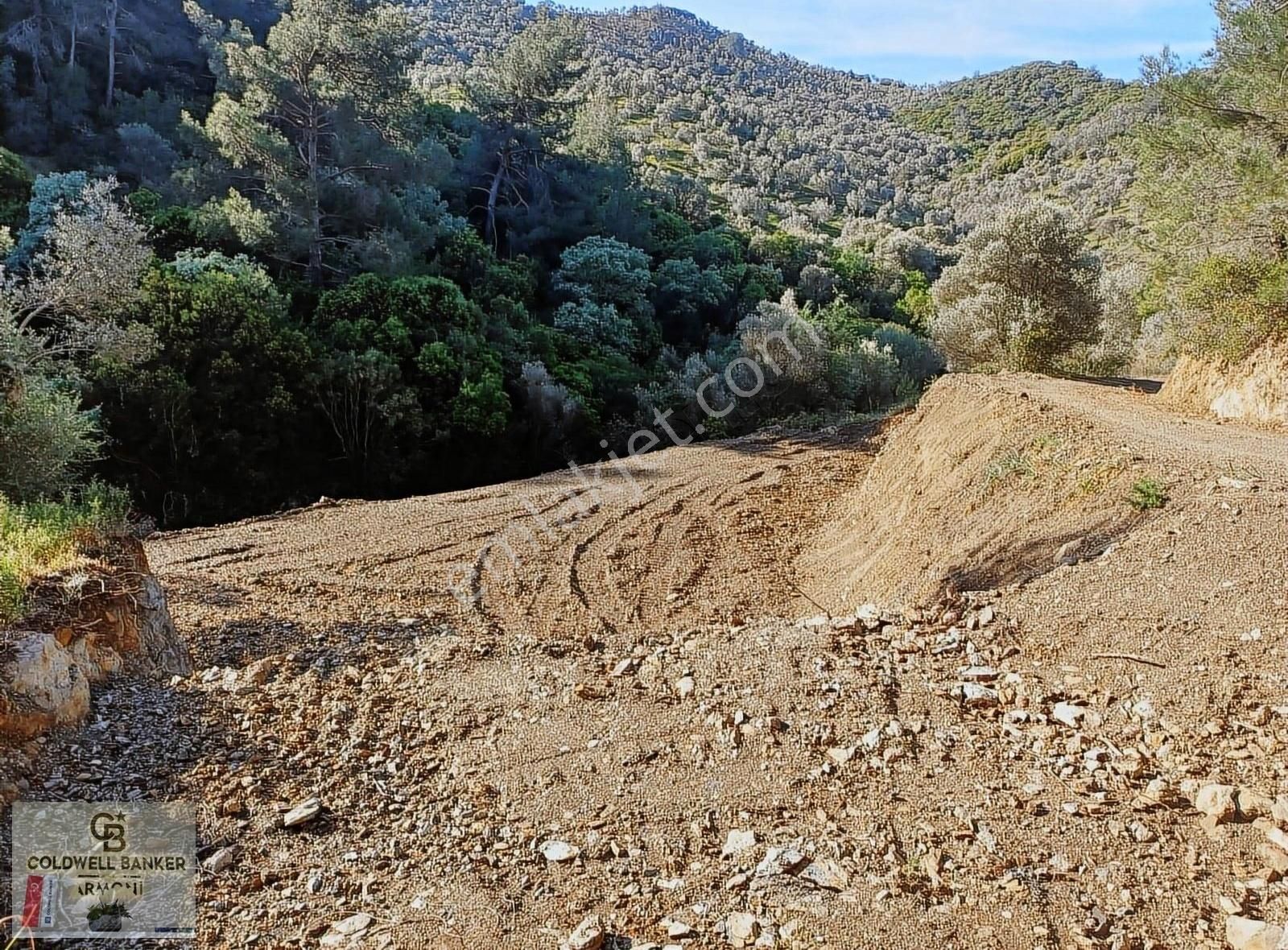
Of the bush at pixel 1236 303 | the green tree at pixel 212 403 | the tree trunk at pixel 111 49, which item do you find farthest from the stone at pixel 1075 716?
the tree trunk at pixel 111 49

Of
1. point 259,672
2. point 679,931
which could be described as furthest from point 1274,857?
point 259,672

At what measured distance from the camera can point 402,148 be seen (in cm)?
1938

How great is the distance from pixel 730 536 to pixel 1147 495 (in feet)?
16.0

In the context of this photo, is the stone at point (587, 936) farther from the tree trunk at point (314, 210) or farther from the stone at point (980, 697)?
the tree trunk at point (314, 210)

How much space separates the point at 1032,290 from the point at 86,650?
667 inches

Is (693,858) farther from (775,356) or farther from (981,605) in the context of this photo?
(775,356)

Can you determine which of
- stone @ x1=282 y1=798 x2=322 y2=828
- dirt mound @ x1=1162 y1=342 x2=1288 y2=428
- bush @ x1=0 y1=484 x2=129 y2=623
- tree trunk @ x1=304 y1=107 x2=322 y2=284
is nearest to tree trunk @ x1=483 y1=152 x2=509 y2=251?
tree trunk @ x1=304 y1=107 x2=322 y2=284

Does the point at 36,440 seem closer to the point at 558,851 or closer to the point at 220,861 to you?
the point at 220,861

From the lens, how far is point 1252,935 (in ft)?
7.16

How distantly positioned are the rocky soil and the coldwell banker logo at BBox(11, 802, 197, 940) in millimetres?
110

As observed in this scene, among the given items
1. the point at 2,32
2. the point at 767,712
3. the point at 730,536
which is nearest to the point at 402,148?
the point at 2,32

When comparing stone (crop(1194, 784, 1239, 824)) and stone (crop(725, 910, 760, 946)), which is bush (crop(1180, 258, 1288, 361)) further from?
stone (crop(725, 910, 760, 946))

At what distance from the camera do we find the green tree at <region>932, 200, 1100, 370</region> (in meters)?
15.1

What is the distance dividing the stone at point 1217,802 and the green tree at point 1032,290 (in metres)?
13.9
